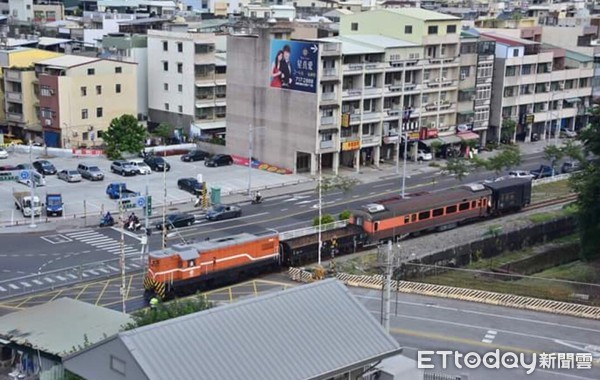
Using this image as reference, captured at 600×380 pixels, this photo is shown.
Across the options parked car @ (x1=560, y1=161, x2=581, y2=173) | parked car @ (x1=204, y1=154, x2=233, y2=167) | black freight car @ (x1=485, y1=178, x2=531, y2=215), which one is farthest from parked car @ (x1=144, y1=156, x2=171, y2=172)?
parked car @ (x1=560, y1=161, x2=581, y2=173)

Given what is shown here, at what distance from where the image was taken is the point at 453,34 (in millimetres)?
90625

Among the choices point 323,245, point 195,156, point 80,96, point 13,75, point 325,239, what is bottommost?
point 195,156

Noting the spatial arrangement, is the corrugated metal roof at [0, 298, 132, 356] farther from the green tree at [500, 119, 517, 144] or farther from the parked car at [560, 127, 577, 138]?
the parked car at [560, 127, 577, 138]

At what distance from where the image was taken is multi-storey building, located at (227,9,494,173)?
→ 8081 cm

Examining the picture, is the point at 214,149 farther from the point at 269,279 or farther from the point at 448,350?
the point at 448,350

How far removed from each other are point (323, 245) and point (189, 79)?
4325cm

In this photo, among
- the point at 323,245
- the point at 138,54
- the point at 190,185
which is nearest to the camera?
the point at 323,245

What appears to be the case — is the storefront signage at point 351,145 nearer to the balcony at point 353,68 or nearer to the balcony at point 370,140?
the balcony at point 370,140

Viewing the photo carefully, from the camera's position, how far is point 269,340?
27.6 meters

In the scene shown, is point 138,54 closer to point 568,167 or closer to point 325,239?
point 568,167

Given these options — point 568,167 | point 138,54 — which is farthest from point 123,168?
point 568,167

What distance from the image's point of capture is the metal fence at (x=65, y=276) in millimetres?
→ 48656

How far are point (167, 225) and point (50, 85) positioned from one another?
109 feet

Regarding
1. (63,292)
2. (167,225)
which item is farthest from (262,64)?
(63,292)
